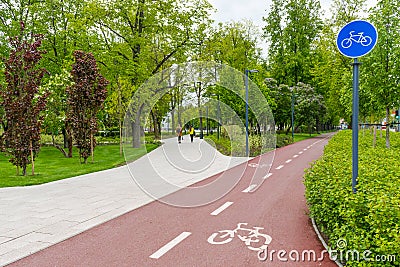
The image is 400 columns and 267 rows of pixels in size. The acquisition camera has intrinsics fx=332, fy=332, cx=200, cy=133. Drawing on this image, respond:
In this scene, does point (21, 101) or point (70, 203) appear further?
point (21, 101)

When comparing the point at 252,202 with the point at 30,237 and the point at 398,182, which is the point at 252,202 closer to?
the point at 398,182

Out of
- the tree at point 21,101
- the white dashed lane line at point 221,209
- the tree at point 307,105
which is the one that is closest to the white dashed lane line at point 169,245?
the white dashed lane line at point 221,209

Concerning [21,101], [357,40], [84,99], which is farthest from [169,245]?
[84,99]

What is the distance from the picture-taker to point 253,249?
16.4 feet

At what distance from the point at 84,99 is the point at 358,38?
12.7 m

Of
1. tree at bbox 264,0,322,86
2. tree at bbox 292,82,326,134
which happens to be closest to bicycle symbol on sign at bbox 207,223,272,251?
tree at bbox 292,82,326,134

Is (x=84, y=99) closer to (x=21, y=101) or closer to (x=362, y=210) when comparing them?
(x=21, y=101)

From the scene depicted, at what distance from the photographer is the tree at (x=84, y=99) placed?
1488 cm

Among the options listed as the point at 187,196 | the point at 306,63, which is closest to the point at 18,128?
the point at 187,196

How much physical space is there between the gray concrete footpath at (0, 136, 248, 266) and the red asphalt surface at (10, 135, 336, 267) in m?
0.39

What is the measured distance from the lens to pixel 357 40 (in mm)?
4867

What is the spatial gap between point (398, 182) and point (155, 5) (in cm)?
2314

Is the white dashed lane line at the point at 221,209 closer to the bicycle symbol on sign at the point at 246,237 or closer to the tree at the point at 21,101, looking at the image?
the bicycle symbol on sign at the point at 246,237

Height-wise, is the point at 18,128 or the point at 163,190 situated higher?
the point at 18,128
